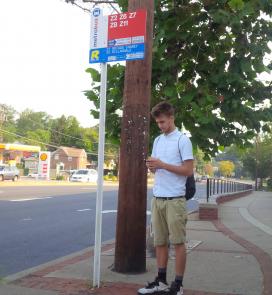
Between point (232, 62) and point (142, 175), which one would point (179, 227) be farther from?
point (232, 62)

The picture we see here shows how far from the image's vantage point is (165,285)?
18.4 ft

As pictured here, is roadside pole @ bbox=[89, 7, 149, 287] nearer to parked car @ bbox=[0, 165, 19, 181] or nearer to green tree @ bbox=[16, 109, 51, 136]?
parked car @ bbox=[0, 165, 19, 181]

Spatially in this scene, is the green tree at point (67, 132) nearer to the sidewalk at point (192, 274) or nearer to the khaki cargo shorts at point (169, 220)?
the sidewalk at point (192, 274)

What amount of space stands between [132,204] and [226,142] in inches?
101

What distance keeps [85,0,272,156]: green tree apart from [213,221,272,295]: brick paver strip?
182 centimetres

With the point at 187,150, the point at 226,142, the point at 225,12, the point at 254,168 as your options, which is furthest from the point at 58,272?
the point at 254,168

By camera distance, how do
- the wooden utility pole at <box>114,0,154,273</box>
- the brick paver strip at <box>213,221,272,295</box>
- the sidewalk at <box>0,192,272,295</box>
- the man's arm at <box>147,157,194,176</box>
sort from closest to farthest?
the man's arm at <box>147,157,194,176</box>
the sidewalk at <box>0,192,272,295</box>
the brick paver strip at <box>213,221,272,295</box>
the wooden utility pole at <box>114,0,154,273</box>

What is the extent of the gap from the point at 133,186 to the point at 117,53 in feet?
5.33

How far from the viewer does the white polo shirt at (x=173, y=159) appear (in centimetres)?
548

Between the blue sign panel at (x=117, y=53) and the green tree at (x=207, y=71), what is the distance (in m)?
1.74

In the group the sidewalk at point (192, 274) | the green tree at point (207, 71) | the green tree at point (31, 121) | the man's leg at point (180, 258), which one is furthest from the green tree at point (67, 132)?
the man's leg at point (180, 258)

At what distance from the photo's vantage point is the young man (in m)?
5.43

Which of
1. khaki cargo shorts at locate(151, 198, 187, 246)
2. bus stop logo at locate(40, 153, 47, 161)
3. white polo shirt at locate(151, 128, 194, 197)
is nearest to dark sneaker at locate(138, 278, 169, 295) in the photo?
khaki cargo shorts at locate(151, 198, 187, 246)

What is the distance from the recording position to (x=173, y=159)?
5.50m
